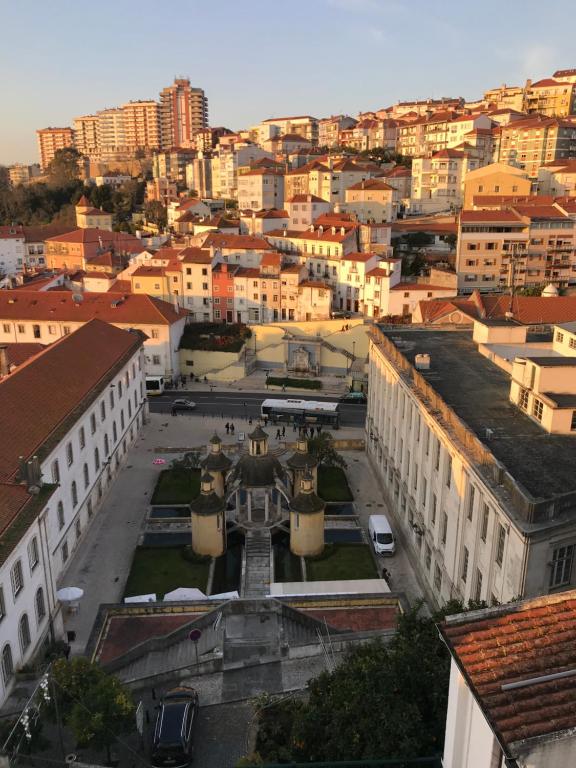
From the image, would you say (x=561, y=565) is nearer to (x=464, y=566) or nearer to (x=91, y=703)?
(x=464, y=566)

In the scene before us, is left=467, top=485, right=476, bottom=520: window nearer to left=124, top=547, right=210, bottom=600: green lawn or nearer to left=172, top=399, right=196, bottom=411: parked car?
left=124, top=547, right=210, bottom=600: green lawn

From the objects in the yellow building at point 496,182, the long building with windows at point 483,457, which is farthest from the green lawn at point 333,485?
the yellow building at point 496,182

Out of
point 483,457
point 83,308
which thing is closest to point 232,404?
point 83,308

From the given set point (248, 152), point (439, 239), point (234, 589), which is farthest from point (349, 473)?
point (248, 152)

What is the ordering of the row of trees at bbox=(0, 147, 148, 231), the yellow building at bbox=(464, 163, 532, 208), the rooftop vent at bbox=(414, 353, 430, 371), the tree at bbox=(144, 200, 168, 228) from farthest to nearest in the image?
1. the row of trees at bbox=(0, 147, 148, 231)
2. the tree at bbox=(144, 200, 168, 228)
3. the yellow building at bbox=(464, 163, 532, 208)
4. the rooftop vent at bbox=(414, 353, 430, 371)

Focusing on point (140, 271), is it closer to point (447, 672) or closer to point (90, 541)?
point (90, 541)

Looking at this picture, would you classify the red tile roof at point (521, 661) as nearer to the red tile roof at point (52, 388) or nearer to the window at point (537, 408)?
the window at point (537, 408)

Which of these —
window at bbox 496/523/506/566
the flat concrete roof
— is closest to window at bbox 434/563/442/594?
the flat concrete roof
